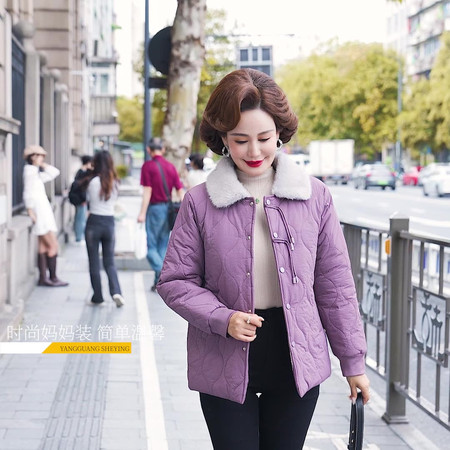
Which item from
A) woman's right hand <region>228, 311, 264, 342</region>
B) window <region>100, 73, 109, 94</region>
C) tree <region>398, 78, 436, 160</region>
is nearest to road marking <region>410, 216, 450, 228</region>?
woman's right hand <region>228, 311, 264, 342</region>

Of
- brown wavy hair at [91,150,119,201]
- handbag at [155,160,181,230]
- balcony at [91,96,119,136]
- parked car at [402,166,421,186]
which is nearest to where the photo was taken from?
brown wavy hair at [91,150,119,201]

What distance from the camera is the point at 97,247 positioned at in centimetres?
1012

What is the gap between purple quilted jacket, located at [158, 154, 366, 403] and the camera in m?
2.85

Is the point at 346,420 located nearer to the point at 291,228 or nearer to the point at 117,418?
the point at 117,418

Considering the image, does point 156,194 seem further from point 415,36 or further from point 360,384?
point 415,36

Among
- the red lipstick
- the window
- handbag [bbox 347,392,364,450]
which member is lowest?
handbag [bbox 347,392,364,450]

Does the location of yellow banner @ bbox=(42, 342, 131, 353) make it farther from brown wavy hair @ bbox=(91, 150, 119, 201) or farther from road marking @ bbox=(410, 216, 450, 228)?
brown wavy hair @ bbox=(91, 150, 119, 201)

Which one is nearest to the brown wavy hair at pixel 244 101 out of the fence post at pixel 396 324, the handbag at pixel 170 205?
the fence post at pixel 396 324

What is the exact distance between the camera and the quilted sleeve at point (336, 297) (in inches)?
117

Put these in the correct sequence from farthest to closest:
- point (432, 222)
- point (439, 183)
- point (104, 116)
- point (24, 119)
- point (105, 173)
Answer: point (104, 116) < point (24, 119) < point (105, 173) < point (439, 183) < point (432, 222)

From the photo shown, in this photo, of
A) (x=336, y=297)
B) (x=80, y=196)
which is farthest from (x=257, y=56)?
(x=336, y=297)

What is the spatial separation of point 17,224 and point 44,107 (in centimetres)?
511

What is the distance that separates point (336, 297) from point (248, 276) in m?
0.33

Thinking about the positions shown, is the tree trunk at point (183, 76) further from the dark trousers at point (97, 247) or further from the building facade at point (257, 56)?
the building facade at point (257, 56)
